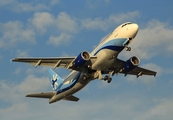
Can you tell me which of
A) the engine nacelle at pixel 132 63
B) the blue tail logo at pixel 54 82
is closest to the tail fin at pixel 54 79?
the blue tail logo at pixel 54 82

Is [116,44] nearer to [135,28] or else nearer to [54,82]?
[135,28]

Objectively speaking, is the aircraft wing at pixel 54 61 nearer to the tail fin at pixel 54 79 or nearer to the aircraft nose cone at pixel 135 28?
the aircraft nose cone at pixel 135 28

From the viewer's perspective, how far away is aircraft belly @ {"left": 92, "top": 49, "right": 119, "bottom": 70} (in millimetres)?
54094

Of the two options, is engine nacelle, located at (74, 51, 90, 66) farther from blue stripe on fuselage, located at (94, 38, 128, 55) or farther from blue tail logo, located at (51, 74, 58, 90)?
blue tail logo, located at (51, 74, 58, 90)

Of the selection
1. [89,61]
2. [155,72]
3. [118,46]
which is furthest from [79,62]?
[155,72]

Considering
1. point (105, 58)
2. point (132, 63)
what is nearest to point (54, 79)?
point (132, 63)

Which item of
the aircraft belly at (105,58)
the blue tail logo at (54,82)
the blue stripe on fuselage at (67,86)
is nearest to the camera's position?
the aircraft belly at (105,58)

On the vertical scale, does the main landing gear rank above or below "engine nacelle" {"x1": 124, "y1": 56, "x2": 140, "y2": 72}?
below

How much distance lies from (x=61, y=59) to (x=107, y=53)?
21.0 ft

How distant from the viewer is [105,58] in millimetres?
54438

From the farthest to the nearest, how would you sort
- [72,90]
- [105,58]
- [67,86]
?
1. [67,86]
2. [72,90]
3. [105,58]

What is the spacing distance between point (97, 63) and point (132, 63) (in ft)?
19.0

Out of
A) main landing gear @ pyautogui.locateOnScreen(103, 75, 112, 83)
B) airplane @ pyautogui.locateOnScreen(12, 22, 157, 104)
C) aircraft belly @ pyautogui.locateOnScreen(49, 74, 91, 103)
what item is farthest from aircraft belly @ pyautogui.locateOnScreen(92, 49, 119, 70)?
aircraft belly @ pyautogui.locateOnScreen(49, 74, 91, 103)

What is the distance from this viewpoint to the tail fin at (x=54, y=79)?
67456 mm
